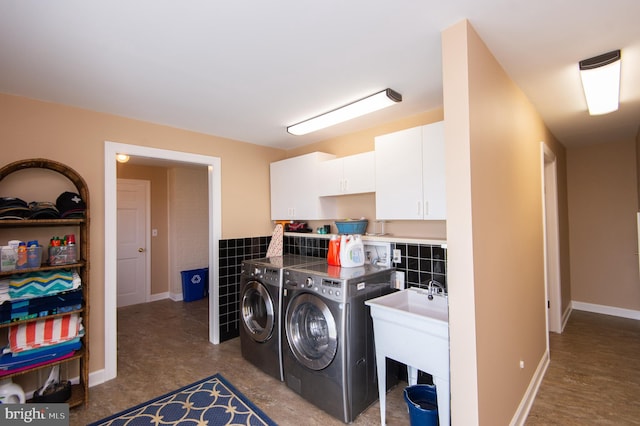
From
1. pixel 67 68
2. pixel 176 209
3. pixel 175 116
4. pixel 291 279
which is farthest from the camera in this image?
pixel 176 209

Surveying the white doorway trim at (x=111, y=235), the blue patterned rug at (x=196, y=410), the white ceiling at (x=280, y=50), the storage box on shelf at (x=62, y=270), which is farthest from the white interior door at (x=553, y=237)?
the storage box on shelf at (x=62, y=270)

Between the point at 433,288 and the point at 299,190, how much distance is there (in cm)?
196

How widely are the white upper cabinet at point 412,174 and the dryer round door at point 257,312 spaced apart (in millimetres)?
1348

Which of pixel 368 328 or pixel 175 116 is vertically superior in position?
pixel 175 116

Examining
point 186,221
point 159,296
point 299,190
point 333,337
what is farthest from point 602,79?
point 159,296

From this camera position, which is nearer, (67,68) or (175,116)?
(67,68)

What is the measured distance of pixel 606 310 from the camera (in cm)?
434

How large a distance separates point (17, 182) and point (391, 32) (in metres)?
2.98

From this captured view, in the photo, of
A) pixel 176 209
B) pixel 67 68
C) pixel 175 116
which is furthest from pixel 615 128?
pixel 176 209

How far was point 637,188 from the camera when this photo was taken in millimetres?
3924

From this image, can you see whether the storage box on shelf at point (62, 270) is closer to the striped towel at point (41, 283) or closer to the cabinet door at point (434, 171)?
the striped towel at point (41, 283)

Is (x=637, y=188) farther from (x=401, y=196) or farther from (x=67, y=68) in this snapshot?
(x=67, y=68)

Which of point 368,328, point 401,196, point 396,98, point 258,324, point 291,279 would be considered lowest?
point 258,324

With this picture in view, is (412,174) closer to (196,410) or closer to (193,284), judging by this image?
(196,410)
